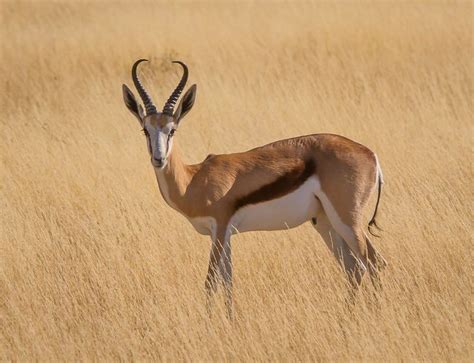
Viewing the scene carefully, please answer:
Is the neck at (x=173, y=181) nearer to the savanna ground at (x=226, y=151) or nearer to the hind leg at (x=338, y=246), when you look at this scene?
the savanna ground at (x=226, y=151)

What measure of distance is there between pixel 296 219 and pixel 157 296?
1141 millimetres

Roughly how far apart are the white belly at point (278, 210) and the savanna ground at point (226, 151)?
0.50 metres

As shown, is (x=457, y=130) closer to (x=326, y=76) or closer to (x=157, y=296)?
(x=326, y=76)

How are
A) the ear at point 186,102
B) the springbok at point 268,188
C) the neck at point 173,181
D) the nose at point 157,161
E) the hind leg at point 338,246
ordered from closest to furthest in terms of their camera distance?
the nose at point 157,161 → the springbok at point 268,188 → the neck at point 173,181 → the ear at point 186,102 → the hind leg at point 338,246

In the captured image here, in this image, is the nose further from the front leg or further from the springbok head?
the front leg

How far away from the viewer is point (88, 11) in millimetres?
18344

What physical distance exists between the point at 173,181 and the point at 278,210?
2.47ft

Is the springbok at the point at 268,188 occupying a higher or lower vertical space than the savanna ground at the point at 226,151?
higher

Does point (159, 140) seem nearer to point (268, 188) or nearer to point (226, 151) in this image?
point (268, 188)

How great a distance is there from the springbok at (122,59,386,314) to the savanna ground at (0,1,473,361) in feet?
1.39

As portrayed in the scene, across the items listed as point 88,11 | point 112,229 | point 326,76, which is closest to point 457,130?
point 326,76

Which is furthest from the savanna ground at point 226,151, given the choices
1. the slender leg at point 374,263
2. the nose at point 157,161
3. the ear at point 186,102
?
the ear at point 186,102

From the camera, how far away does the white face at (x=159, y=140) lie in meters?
6.69

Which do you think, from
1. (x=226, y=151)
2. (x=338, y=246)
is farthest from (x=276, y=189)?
(x=226, y=151)
